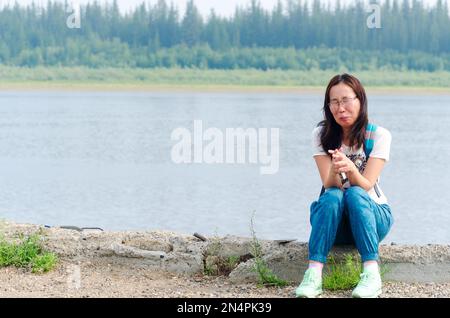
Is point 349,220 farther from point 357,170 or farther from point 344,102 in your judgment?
point 344,102

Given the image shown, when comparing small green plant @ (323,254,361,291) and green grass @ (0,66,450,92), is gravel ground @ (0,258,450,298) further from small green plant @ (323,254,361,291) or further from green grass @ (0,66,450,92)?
green grass @ (0,66,450,92)

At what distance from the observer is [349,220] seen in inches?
206

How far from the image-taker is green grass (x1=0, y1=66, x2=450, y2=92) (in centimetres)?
5153

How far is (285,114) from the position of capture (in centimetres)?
4197

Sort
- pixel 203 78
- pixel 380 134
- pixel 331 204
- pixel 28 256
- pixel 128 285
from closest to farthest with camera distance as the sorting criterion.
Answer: pixel 331 204 < pixel 380 134 < pixel 128 285 < pixel 28 256 < pixel 203 78

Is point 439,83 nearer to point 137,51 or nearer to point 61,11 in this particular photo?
point 137,51

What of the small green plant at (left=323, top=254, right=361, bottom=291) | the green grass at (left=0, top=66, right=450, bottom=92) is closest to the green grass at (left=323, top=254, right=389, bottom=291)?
the small green plant at (left=323, top=254, right=361, bottom=291)

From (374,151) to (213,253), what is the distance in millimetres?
1238

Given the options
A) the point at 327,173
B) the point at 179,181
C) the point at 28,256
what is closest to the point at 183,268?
the point at 28,256

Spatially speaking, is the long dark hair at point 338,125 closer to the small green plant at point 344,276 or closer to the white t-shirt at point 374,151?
the white t-shirt at point 374,151

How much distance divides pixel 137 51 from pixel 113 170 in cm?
3780

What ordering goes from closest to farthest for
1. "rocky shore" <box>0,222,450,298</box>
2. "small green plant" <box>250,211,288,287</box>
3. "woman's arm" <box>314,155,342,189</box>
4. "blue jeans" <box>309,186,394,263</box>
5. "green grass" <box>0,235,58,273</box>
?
"blue jeans" <box>309,186,394,263</box>
"woman's arm" <box>314,155,342,189</box>
"rocky shore" <box>0,222,450,298</box>
"small green plant" <box>250,211,288,287</box>
"green grass" <box>0,235,58,273</box>

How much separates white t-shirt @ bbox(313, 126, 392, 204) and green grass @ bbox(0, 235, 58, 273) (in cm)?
164

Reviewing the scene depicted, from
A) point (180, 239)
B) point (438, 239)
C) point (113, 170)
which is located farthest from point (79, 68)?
point (180, 239)
